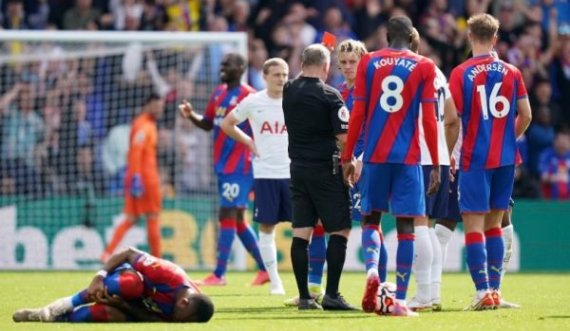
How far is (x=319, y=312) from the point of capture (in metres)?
11.5

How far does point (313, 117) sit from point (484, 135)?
1.47 meters

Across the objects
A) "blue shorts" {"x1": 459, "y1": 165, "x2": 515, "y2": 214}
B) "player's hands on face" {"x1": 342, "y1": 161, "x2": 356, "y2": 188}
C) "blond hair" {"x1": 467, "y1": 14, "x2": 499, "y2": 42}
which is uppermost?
"blond hair" {"x1": 467, "y1": 14, "x2": 499, "y2": 42}

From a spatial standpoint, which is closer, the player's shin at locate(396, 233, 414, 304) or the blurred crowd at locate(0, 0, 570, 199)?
the player's shin at locate(396, 233, 414, 304)

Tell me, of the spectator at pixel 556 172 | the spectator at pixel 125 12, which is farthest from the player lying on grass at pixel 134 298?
the spectator at pixel 125 12

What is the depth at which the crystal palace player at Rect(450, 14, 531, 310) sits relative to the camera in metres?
11.6

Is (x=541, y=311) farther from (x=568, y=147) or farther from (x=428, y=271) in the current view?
(x=568, y=147)

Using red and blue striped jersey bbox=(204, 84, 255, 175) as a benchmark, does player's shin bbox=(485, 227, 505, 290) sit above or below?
below

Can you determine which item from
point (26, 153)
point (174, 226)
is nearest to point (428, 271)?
point (174, 226)

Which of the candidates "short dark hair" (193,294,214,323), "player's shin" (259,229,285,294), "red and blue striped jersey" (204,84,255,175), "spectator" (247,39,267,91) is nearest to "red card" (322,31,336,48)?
"player's shin" (259,229,285,294)

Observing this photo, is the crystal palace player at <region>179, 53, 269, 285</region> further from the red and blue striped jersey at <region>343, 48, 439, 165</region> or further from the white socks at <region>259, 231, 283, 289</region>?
the red and blue striped jersey at <region>343, 48, 439, 165</region>

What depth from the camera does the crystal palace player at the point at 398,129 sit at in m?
10.8

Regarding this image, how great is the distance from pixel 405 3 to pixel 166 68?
14.7 ft

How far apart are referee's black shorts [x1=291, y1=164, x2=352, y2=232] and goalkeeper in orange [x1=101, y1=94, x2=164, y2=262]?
7724 millimetres

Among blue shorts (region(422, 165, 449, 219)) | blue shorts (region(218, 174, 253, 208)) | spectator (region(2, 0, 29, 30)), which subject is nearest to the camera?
blue shorts (region(422, 165, 449, 219))
